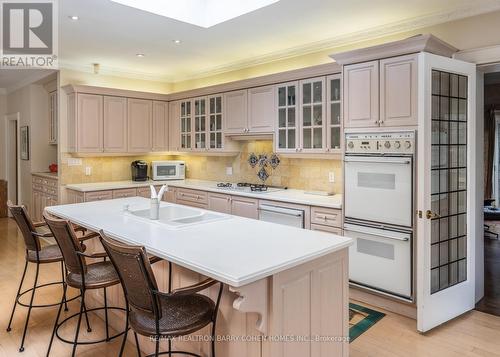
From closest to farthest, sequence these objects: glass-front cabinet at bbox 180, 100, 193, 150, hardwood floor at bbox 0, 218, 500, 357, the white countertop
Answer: the white countertop < hardwood floor at bbox 0, 218, 500, 357 < glass-front cabinet at bbox 180, 100, 193, 150

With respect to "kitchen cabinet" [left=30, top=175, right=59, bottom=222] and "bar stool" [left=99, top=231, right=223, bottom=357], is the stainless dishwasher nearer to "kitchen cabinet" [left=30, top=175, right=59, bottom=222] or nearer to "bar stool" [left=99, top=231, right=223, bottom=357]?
"bar stool" [left=99, top=231, right=223, bottom=357]

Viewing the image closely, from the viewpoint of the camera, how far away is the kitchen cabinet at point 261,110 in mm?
4410

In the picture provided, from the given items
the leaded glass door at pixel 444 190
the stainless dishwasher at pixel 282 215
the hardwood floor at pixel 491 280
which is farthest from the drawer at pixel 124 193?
the hardwood floor at pixel 491 280

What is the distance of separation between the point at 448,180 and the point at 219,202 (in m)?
2.63

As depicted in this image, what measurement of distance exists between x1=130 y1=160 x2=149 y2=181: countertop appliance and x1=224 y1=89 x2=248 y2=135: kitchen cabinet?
1565 mm

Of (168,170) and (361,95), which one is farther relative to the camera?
(168,170)

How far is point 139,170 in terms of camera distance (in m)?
5.71

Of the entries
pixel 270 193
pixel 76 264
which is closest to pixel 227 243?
pixel 76 264

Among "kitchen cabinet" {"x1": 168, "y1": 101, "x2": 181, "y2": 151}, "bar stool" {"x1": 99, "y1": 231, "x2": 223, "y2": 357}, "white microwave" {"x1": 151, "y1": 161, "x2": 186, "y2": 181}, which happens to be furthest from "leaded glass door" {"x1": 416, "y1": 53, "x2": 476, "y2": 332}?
"white microwave" {"x1": 151, "y1": 161, "x2": 186, "y2": 181}

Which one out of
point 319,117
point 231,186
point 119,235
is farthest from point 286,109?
point 119,235

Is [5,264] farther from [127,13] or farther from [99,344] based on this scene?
[127,13]

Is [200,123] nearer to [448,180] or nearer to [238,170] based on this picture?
[238,170]

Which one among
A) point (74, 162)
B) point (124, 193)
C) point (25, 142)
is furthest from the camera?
point (25, 142)

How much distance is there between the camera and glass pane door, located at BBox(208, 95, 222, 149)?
514 centimetres
